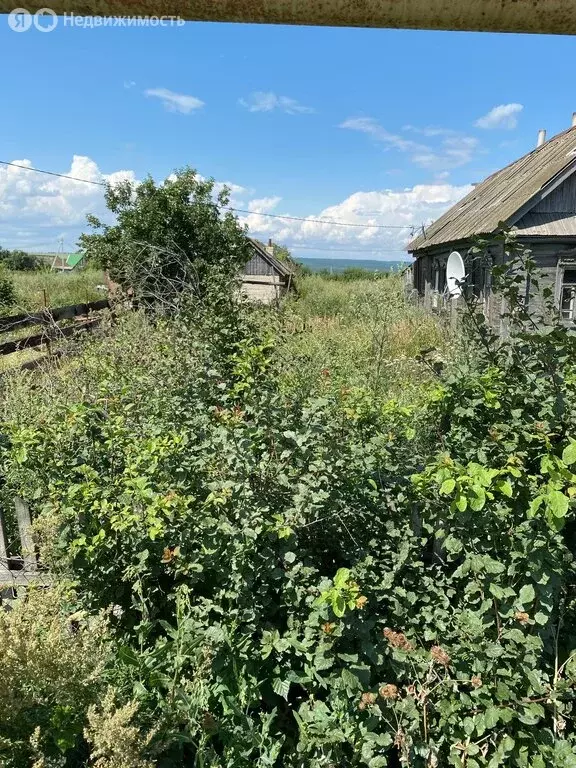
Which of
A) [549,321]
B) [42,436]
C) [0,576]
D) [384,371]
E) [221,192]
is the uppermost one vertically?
[221,192]

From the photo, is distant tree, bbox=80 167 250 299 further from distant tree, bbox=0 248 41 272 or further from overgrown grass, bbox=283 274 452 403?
distant tree, bbox=0 248 41 272

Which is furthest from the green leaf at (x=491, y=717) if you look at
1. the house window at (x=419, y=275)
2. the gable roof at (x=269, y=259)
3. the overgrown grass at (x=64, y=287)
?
the gable roof at (x=269, y=259)

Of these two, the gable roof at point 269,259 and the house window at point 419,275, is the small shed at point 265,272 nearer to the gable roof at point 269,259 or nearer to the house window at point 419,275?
the gable roof at point 269,259

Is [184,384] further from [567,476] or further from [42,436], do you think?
[567,476]

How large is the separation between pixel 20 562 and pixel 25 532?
9.5 inches

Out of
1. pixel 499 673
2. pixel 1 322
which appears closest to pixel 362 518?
pixel 499 673

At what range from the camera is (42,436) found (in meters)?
2.41

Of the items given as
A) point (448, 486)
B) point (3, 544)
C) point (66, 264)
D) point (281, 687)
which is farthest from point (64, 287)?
point (448, 486)

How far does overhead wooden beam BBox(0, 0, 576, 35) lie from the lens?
904 mm

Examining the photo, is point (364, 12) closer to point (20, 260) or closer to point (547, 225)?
point (547, 225)

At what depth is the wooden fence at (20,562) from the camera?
247cm

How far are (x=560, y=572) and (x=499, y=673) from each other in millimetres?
415

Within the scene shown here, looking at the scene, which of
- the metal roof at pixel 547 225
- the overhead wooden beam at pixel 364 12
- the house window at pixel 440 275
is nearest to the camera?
the overhead wooden beam at pixel 364 12

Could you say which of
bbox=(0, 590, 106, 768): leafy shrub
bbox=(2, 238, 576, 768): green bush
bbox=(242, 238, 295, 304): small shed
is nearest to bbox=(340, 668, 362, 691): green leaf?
bbox=(2, 238, 576, 768): green bush
